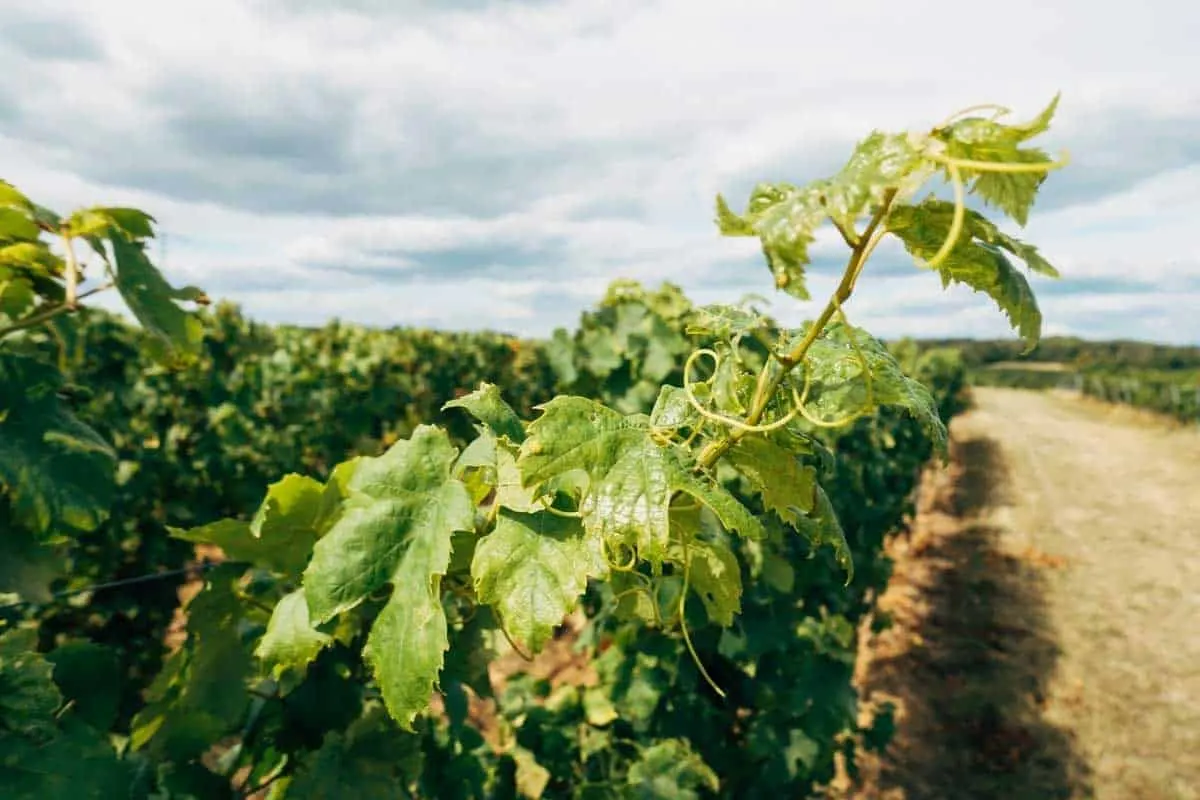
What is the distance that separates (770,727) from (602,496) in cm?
296

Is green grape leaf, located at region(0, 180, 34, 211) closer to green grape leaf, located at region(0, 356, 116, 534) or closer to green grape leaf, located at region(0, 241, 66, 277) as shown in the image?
green grape leaf, located at region(0, 241, 66, 277)

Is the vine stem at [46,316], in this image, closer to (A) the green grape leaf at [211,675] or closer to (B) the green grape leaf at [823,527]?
(A) the green grape leaf at [211,675]

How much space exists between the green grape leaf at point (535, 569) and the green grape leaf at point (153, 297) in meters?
0.69

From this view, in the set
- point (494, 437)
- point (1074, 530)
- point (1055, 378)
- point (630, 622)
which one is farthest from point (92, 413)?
point (1055, 378)

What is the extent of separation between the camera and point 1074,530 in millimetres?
11930

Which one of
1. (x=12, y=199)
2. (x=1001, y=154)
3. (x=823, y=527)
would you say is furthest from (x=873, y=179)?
(x=12, y=199)

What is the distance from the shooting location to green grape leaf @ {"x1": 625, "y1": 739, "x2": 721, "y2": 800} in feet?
8.82

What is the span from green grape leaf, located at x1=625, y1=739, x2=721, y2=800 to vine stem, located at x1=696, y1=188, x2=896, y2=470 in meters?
1.99

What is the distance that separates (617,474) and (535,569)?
0.60 ft

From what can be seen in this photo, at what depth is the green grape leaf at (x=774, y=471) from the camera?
1182 millimetres

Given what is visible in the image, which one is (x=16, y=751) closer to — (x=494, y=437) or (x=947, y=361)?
(x=494, y=437)

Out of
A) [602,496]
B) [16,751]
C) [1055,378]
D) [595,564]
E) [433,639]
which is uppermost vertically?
[602,496]

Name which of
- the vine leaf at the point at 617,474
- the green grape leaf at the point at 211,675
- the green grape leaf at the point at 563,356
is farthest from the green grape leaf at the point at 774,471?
the green grape leaf at the point at 563,356

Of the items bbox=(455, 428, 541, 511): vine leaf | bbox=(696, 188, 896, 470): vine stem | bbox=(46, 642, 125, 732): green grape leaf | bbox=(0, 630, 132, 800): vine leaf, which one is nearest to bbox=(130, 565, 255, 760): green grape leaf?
bbox=(46, 642, 125, 732): green grape leaf
